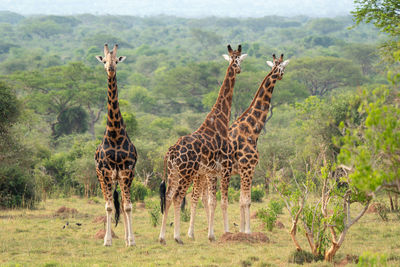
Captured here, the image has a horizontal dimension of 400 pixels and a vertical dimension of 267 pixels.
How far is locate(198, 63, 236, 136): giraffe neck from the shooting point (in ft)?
31.4

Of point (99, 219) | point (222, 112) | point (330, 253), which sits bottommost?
point (99, 219)

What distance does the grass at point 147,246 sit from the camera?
7.69 m

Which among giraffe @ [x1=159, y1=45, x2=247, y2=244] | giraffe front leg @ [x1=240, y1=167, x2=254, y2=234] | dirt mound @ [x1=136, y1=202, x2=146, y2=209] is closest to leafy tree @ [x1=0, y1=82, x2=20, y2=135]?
dirt mound @ [x1=136, y1=202, x2=146, y2=209]

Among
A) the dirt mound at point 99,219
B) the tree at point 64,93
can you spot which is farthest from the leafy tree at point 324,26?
the dirt mound at point 99,219

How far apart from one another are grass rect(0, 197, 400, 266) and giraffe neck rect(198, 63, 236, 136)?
2.15 metres

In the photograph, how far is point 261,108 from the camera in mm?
10539

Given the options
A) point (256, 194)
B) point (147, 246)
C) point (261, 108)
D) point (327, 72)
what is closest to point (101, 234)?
point (147, 246)

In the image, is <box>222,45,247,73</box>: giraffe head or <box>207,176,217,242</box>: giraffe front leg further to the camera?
<box>222,45,247,73</box>: giraffe head

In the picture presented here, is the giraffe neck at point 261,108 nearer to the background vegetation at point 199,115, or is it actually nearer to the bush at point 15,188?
the background vegetation at point 199,115

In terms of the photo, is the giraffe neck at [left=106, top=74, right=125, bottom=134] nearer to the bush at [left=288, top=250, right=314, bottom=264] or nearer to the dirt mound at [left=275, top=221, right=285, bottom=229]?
the bush at [left=288, top=250, right=314, bottom=264]

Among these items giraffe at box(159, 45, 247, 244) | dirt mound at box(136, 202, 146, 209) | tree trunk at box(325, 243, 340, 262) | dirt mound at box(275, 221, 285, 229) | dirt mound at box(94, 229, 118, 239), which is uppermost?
giraffe at box(159, 45, 247, 244)

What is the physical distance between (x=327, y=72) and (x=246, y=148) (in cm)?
3656

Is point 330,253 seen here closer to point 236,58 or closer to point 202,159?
point 202,159

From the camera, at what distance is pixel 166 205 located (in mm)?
8906
